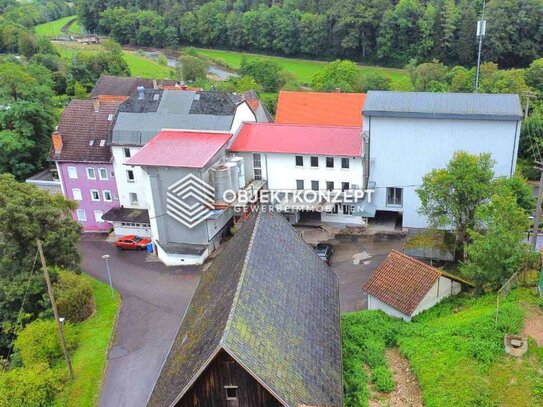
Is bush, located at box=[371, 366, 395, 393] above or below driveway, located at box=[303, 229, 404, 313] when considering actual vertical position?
above

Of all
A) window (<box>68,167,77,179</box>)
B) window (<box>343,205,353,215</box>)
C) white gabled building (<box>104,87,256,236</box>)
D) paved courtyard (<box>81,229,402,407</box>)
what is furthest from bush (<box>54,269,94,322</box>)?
window (<box>343,205,353,215</box>)

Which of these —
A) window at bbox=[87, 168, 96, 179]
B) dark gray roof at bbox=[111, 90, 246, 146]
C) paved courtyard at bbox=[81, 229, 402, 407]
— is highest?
dark gray roof at bbox=[111, 90, 246, 146]

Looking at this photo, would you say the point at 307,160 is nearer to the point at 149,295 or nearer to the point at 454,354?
the point at 149,295

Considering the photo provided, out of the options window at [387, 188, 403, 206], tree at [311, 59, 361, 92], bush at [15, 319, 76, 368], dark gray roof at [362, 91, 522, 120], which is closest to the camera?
bush at [15, 319, 76, 368]

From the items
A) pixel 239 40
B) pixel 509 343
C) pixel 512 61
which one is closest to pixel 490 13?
pixel 512 61

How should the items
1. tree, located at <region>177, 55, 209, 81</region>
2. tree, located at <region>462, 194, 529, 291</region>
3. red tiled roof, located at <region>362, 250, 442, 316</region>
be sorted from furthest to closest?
1. tree, located at <region>177, 55, 209, 81</region>
2. red tiled roof, located at <region>362, 250, 442, 316</region>
3. tree, located at <region>462, 194, 529, 291</region>

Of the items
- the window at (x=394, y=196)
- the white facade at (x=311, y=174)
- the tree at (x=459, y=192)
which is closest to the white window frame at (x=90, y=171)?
the white facade at (x=311, y=174)

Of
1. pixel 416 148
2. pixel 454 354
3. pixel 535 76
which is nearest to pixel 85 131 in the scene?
pixel 416 148

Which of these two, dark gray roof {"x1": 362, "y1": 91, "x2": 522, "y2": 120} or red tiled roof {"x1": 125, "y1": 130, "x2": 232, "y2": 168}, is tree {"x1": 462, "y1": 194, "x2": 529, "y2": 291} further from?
red tiled roof {"x1": 125, "y1": 130, "x2": 232, "y2": 168}
